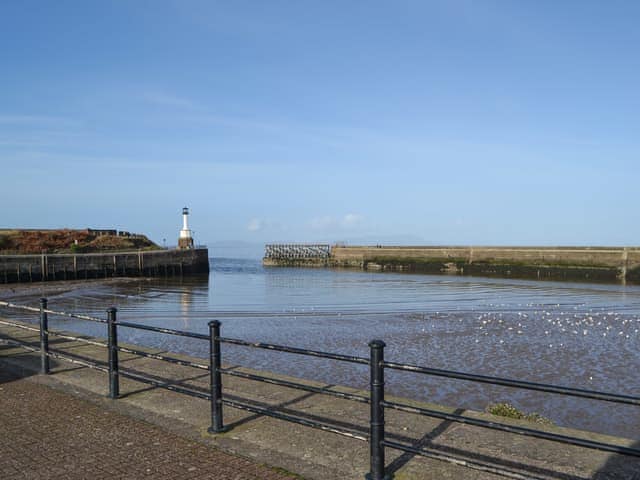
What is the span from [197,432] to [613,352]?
1288 cm

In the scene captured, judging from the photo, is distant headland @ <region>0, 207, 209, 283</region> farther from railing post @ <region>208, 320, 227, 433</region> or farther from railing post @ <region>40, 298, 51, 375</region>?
railing post @ <region>208, 320, 227, 433</region>

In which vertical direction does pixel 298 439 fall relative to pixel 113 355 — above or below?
below

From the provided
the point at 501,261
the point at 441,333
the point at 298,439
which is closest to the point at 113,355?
the point at 298,439

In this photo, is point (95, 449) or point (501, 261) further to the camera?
point (501, 261)

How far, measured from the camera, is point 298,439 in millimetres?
5434

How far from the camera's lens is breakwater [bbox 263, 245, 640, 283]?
52.9m

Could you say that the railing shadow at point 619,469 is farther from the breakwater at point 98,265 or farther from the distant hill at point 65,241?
the distant hill at point 65,241

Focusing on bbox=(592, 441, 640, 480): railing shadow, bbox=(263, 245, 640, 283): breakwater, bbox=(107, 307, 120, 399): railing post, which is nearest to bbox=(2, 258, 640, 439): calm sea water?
bbox=(592, 441, 640, 480): railing shadow

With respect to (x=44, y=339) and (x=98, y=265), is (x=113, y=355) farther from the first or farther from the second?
(x=98, y=265)

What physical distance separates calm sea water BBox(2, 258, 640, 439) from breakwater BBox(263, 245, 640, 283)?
1740cm

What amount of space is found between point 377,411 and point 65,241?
66942 mm

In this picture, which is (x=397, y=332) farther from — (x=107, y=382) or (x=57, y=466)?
(x=57, y=466)

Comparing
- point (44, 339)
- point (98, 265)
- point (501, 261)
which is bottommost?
point (501, 261)

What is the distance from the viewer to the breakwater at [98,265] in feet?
141
